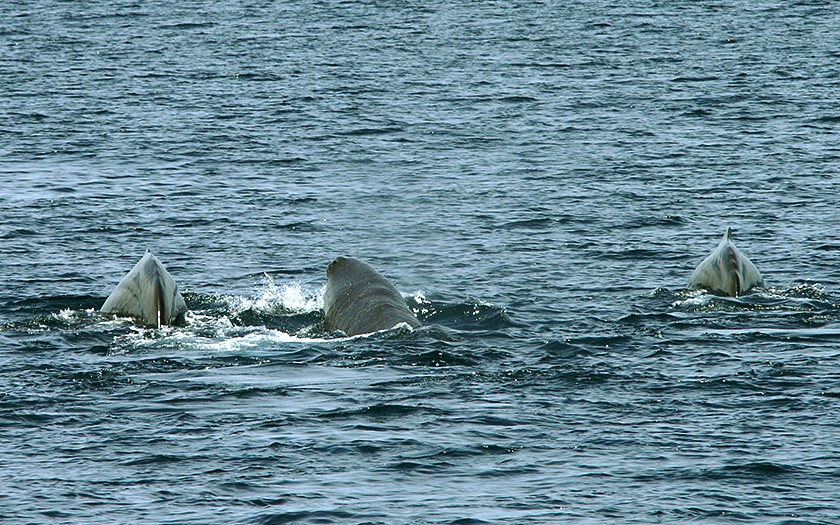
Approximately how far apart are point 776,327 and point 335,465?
948 centimetres

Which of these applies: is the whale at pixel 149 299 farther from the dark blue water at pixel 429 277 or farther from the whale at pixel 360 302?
the whale at pixel 360 302

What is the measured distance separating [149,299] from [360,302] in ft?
11.8

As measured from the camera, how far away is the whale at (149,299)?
80.0 feet

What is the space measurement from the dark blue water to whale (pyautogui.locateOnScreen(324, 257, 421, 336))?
0.54 meters

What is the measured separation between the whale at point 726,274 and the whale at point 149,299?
31.4 feet

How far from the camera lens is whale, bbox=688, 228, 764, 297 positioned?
86.8 feet

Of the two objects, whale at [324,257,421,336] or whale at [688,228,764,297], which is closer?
whale at [324,257,421,336]

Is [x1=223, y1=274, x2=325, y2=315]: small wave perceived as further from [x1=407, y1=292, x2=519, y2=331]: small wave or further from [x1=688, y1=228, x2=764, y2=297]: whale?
[x1=688, y1=228, x2=764, y2=297]: whale

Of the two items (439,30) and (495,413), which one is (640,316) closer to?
(495,413)

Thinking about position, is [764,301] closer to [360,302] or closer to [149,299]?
[360,302]

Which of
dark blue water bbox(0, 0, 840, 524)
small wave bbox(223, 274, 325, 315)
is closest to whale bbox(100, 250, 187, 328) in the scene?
dark blue water bbox(0, 0, 840, 524)

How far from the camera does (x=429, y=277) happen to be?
2881 cm

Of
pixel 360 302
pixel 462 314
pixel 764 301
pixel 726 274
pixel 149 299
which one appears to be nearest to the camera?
pixel 360 302

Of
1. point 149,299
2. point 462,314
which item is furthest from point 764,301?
point 149,299
